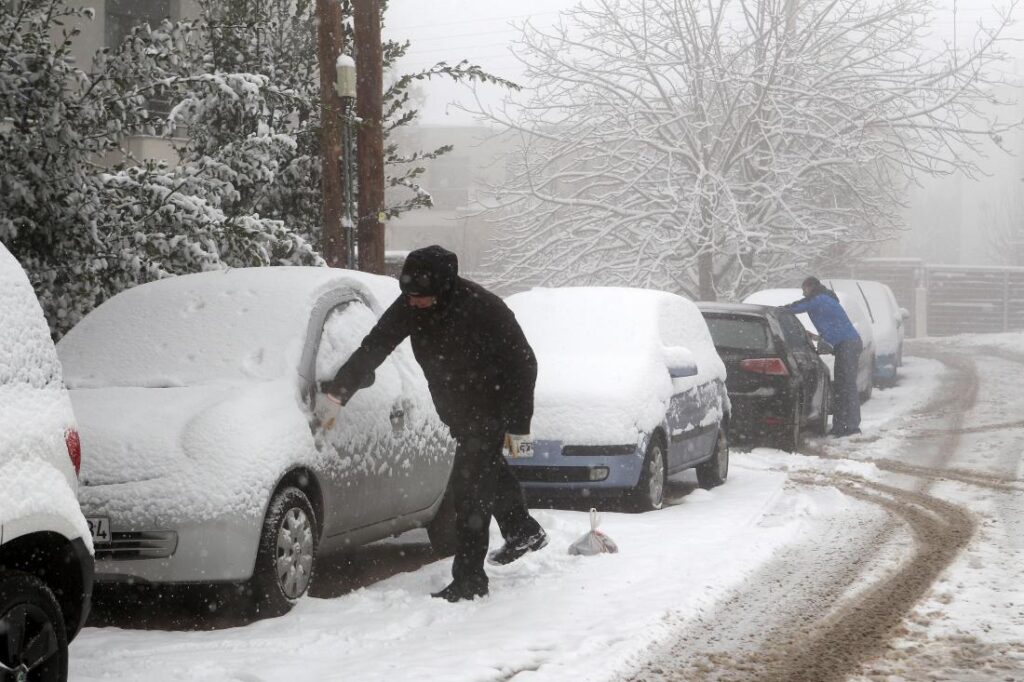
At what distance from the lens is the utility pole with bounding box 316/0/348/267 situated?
12.7 meters

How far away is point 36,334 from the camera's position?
15.3 ft

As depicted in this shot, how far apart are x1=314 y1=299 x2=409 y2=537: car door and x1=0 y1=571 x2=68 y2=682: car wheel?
7.68ft

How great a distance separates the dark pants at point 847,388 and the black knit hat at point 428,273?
9.92m

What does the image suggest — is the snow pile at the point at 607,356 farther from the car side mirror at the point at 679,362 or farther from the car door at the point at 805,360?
the car door at the point at 805,360

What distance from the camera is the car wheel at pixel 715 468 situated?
11680mm

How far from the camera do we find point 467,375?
677 cm

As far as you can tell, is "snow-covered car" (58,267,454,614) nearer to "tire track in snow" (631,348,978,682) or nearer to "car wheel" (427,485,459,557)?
"car wheel" (427,485,459,557)

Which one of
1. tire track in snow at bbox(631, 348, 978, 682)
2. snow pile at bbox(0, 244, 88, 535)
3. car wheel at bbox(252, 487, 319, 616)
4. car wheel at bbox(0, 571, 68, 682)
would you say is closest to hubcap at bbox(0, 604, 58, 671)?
car wheel at bbox(0, 571, 68, 682)

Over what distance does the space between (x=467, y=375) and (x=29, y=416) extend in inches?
105

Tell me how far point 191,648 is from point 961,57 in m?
22.6

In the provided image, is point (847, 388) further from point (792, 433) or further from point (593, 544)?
point (593, 544)

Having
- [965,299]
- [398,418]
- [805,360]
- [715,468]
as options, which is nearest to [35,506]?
[398,418]

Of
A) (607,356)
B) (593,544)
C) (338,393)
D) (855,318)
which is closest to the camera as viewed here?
(338,393)

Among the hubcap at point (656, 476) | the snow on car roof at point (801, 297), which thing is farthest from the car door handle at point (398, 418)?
the snow on car roof at point (801, 297)
